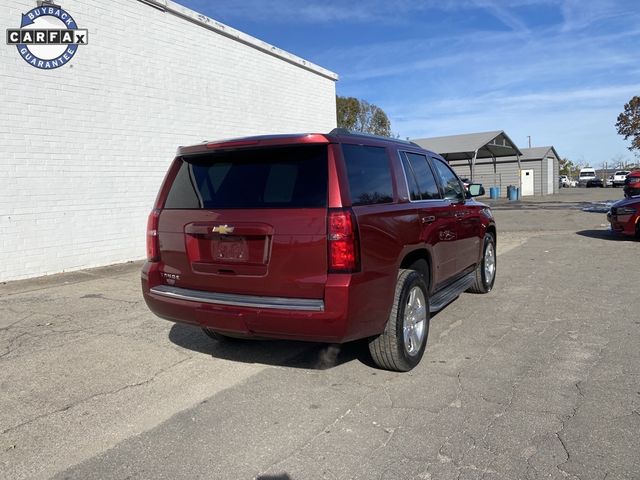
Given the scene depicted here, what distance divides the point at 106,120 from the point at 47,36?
1.67 meters

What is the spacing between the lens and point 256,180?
3.84 m

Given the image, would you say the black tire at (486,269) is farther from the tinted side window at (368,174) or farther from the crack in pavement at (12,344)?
the crack in pavement at (12,344)

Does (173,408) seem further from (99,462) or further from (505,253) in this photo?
(505,253)

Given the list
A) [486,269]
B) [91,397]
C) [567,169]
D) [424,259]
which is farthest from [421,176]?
[567,169]

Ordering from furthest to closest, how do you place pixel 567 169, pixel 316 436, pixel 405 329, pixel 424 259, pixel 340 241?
pixel 567 169
pixel 424 259
pixel 405 329
pixel 340 241
pixel 316 436

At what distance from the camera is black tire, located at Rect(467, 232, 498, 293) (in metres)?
6.90

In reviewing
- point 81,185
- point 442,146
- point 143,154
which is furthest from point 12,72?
point 442,146

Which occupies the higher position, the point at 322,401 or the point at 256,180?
the point at 256,180

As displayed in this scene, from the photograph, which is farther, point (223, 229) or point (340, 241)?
point (223, 229)

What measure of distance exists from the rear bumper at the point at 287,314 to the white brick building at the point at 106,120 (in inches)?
239

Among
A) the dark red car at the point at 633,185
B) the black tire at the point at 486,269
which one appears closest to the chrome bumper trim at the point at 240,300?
the black tire at the point at 486,269

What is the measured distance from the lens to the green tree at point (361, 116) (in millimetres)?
45469

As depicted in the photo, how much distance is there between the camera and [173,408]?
3762 millimetres

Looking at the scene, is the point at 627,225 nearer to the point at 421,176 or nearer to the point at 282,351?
the point at 421,176
